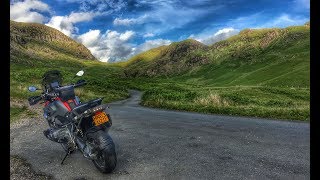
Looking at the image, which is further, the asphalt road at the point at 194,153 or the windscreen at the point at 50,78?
the windscreen at the point at 50,78

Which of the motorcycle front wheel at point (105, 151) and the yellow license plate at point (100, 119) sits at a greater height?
the yellow license plate at point (100, 119)

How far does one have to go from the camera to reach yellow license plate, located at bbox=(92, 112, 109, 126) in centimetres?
909

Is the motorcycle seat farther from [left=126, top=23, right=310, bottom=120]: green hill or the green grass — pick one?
the green grass

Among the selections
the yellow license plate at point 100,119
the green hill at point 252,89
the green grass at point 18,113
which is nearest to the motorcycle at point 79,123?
the yellow license plate at point 100,119

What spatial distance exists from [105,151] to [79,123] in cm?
114

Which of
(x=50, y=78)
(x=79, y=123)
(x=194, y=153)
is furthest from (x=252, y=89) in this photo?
(x=79, y=123)

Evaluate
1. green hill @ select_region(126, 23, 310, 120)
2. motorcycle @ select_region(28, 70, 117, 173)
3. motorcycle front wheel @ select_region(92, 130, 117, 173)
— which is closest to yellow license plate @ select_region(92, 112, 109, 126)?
motorcycle @ select_region(28, 70, 117, 173)

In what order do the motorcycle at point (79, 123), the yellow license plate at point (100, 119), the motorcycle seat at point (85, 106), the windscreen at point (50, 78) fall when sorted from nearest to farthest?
the motorcycle at point (79, 123), the yellow license plate at point (100, 119), the motorcycle seat at point (85, 106), the windscreen at point (50, 78)

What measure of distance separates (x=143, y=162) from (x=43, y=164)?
118 inches

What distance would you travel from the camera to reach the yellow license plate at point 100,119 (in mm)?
9094

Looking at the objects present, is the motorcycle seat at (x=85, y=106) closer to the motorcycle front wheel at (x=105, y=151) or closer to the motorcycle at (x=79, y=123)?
the motorcycle at (x=79, y=123)

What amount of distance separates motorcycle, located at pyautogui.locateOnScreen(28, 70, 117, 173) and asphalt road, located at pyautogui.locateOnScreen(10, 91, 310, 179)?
1.82 ft

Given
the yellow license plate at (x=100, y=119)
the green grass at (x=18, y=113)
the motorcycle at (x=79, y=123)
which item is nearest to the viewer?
the motorcycle at (x=79, y=123)
